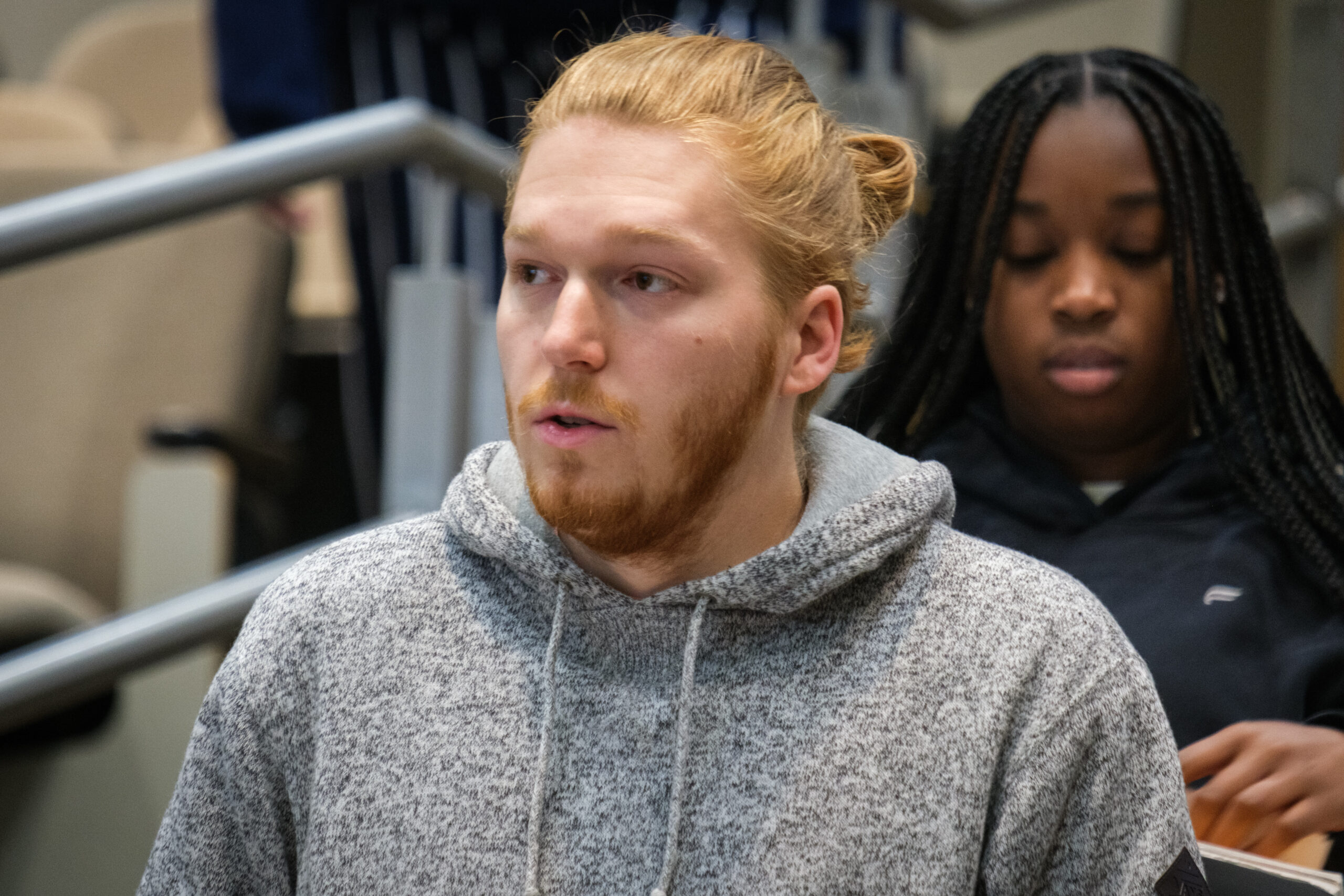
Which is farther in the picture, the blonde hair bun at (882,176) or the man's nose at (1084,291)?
the man's nose at (1084,291)

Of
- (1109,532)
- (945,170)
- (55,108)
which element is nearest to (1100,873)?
(1109,532)

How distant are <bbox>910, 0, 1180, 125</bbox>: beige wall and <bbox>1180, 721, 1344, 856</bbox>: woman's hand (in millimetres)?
2445

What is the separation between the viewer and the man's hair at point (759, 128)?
0.84 metres

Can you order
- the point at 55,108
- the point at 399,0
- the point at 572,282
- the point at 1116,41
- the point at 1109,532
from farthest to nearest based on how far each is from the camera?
the point at 1116,41
the point at 55,108
the point at 399,0
the point at 1109,532
the point at 572,282

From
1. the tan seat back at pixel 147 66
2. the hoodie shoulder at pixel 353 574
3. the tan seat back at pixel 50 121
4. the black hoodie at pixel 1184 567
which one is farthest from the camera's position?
the tan seat back at pixel 147 66

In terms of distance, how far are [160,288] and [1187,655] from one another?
158cm

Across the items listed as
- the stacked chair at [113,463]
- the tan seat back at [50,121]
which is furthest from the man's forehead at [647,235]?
the tan seat back at [50,121]

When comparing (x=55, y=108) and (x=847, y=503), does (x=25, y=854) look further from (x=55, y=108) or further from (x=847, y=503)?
(x=55, y=108)

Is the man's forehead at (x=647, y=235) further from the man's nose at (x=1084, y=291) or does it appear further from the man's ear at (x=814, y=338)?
the man's nose at (x=1084, y=291)

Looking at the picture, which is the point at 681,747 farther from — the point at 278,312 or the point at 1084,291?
the point at 278,312

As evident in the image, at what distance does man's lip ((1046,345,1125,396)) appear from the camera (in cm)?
118

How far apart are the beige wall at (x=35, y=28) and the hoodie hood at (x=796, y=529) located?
3893 millimetres

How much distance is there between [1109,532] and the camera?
120cm

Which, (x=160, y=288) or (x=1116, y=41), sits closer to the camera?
(x=160, y=288)
